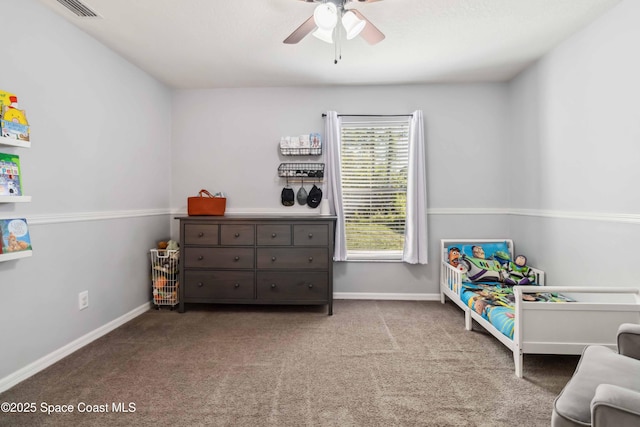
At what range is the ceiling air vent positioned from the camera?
212cm

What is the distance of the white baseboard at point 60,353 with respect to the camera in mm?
1951

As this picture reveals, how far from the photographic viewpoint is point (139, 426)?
1.61 m

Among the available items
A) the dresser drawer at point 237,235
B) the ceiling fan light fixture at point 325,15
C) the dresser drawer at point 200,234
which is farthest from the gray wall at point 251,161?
the ceiling fan light fixture at point 325,15

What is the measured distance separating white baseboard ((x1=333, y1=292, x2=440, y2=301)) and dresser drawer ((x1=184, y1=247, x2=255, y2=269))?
117 cm

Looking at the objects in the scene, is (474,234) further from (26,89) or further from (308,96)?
(26,89)

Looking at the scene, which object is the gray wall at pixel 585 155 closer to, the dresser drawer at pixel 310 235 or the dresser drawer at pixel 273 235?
the dresser drawer at pixel 310 235

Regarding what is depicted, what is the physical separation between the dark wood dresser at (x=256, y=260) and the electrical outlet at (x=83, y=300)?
0.83 meters

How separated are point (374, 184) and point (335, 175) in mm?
481

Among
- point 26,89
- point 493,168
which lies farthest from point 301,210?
point 26,89

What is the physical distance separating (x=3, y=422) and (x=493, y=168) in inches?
172

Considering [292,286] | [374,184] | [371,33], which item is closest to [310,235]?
[292,286]

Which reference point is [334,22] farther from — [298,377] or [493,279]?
[493,279]

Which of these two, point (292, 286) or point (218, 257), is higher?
point (218, 257)

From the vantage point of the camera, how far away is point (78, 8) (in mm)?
2197
